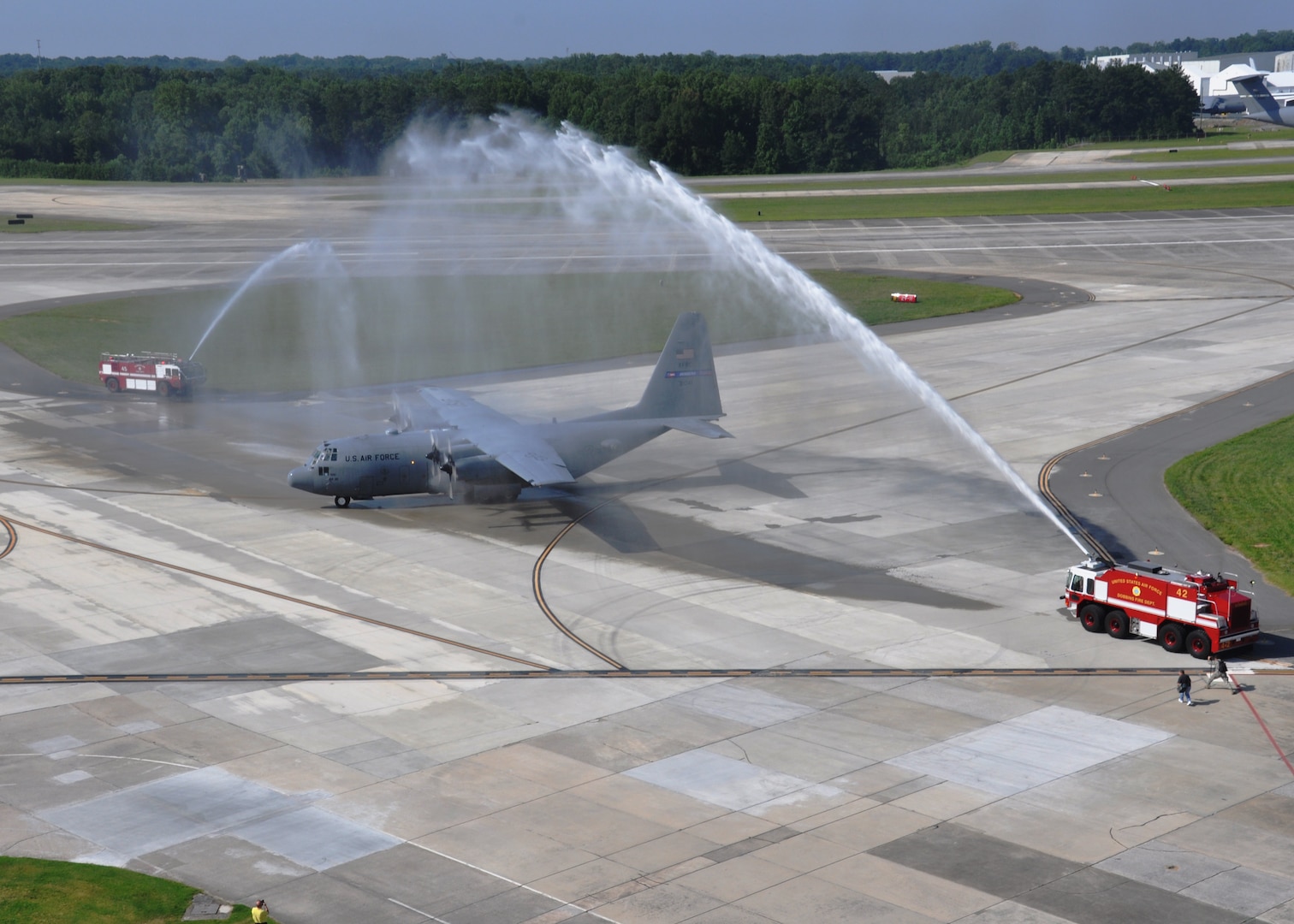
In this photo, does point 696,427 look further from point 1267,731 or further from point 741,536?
point 1267,731

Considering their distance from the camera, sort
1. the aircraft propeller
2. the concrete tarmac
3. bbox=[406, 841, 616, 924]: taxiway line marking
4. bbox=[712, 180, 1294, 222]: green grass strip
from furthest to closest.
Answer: bbox=[712, 180, 1294, 222]: green grass strip → the aircraft propeller → the concrete tarmac → bbox=[406, 841, 616, 924]: taxiway line marking

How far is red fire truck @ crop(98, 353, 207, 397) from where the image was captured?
86750 millimetres

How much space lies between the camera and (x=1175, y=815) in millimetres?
32594

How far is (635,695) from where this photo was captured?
4088cm

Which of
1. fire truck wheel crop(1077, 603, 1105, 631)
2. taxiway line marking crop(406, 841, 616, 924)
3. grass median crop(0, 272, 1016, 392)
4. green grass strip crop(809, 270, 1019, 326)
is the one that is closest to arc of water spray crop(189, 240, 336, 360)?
grass median crop(0, 272, 1016, 392)

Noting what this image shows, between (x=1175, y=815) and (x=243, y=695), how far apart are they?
26.9 meters

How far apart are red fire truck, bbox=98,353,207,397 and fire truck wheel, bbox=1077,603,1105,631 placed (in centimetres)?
6195

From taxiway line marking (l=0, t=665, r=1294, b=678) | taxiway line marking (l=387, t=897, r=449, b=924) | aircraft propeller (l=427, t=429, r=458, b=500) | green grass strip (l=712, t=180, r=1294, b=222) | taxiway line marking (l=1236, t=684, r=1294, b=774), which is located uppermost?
green grass strip (l=712, t=180, r=1294, b=222)

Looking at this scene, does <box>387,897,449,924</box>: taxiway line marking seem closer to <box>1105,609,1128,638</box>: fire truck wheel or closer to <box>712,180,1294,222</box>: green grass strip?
<box>1105,609,1128,638</box>: fire truck wheel

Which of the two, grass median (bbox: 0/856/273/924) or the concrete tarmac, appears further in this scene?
the concrete tarmac

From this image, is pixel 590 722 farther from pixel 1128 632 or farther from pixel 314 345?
pixel 314 345

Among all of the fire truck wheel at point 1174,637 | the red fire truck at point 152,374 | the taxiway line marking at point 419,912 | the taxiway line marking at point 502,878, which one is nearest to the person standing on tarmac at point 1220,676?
the fire truck wheel at point 1174,637

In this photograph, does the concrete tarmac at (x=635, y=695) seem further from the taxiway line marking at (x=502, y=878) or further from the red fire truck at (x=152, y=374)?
the red fire truck at (x=152, y=374)

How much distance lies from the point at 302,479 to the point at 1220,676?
39166 millimetres
